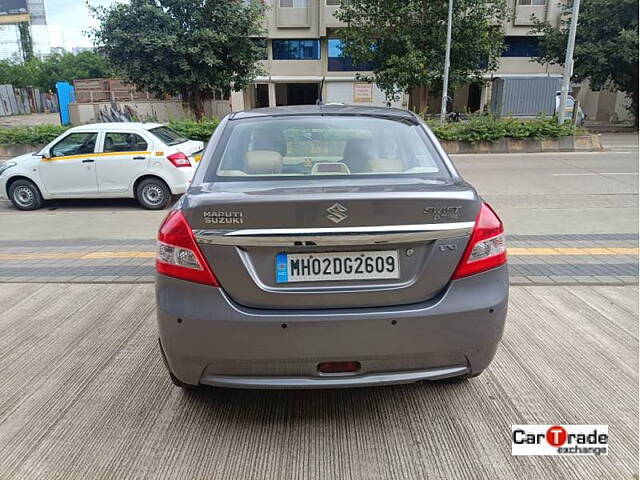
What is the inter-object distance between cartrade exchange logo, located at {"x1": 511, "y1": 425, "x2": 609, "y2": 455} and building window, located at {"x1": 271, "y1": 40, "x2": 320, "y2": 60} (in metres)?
34.7

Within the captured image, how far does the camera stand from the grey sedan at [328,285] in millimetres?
2189

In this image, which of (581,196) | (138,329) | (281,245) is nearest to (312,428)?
(281,245)

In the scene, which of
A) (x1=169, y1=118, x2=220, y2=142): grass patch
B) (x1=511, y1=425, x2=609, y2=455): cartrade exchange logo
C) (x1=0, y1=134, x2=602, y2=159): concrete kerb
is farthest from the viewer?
(x1=0, y1=134, x2=602, y2=159): concrete kerb

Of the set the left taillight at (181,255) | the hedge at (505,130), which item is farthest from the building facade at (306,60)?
the left taillight at (181,255)

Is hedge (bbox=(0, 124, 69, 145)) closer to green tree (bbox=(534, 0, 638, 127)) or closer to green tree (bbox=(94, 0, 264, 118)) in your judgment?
green tree (bbox=(94, 0, 264, 118))

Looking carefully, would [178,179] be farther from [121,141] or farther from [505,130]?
[505,130]

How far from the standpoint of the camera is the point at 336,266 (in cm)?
224

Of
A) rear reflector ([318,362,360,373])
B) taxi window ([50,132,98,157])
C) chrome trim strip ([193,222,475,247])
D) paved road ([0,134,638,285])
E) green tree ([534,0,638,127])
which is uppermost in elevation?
green tree ([534,0,638,127])

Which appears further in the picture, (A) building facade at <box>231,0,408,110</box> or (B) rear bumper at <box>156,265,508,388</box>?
(A) building facade at <box>231,0,408,110</box>

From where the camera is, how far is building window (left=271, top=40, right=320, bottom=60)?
34344 mm

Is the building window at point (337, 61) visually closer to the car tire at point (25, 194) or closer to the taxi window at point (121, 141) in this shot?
the taxi window at point (121, 141)

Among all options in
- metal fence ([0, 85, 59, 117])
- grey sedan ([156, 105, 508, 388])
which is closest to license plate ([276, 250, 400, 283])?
grey sedan ([156, 105, 508, 388])

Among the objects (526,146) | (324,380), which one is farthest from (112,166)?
(526,146)

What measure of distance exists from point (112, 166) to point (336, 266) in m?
7.34
